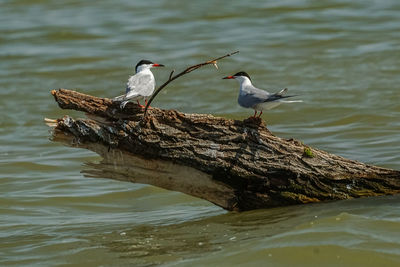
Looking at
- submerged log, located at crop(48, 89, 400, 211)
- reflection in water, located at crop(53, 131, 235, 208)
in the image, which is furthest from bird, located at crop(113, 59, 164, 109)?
reflection in water, located at crop(53, 131, 235, 208)

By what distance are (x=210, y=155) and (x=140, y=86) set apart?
1.04 m

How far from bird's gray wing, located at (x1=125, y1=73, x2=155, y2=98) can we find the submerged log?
0.36 metres

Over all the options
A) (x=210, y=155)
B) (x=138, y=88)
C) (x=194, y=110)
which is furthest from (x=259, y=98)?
(x=194, y=110)

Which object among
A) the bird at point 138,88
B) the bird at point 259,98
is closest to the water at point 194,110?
the bird at point 138,88

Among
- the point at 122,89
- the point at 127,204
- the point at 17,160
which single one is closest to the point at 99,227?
the point at 127,204

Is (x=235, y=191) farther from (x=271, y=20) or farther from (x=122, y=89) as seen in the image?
(x=271, y=20)

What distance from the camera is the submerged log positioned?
→ 18.8 feet

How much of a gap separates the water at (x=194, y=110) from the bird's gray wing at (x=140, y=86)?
2.38ft

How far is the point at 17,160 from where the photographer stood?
31.6ft

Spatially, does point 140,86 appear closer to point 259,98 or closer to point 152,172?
point 152,172

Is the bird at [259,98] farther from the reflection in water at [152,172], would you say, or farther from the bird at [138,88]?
the bird at [138,88]

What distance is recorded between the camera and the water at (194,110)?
18.5ft

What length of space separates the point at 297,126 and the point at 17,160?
4128 mm

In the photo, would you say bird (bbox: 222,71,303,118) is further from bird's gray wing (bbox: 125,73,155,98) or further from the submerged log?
bird's gray wing (bbox: 125,73,155,98)
